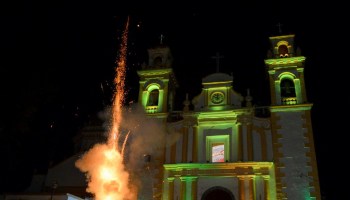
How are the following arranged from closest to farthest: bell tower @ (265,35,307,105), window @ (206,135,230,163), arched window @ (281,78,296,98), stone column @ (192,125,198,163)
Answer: stone column @ (192,125,198,163) → window @ (206,135,230,163) → bell tower @ (265,35,307,105) → arched window @ (281,78,296,98)

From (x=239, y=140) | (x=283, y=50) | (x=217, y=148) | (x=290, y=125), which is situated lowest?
(x=217, y=148)

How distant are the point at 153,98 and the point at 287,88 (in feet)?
27.9

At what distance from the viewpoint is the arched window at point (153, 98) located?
25.6m

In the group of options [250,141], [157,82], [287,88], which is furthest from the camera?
[157,82]

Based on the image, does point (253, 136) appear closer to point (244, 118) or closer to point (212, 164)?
point (244, 118)

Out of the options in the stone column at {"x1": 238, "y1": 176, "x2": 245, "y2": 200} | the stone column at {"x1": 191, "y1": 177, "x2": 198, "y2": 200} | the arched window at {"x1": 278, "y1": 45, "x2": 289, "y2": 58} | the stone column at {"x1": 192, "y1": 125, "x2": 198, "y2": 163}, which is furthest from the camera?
the arched window at {"x1": 278, "y1": 45, "x2": 289, "y2": 58}

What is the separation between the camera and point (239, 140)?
22453mm

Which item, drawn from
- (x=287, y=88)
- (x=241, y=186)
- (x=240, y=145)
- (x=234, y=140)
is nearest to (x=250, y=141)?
(x=240, y=145)

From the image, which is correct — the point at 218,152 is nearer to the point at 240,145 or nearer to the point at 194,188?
the point at 240,145

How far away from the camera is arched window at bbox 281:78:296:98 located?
23797 mm

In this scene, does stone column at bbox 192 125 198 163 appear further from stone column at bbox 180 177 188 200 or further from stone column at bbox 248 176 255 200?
stone column at bbox 248 176 255 200

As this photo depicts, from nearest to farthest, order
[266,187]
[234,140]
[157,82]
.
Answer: [266,187] < [234,140] < [157,82]

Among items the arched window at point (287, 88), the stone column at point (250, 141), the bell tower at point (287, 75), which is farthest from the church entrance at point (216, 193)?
the arched window at point (287, 88)

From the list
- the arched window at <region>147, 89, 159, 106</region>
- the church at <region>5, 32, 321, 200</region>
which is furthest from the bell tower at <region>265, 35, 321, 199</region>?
the arched window at <region>147, 89, 159, 106</region>
